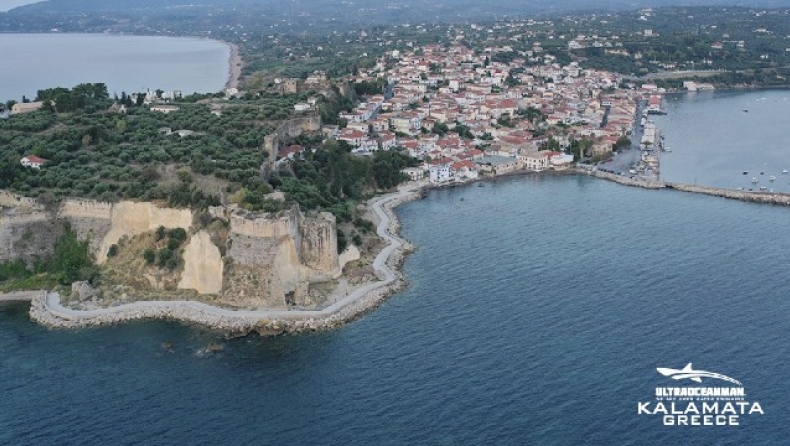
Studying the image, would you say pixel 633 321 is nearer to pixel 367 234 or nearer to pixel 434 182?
pixel 367 234

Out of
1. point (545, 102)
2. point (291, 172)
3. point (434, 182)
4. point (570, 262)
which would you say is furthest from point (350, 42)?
point (570, 262)

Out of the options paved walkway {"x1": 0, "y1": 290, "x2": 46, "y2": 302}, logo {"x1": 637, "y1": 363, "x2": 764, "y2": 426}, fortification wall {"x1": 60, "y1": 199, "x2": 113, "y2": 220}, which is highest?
fortification wall {"x1": 60, "y1": 199, "x2": 113, "y2": 220}

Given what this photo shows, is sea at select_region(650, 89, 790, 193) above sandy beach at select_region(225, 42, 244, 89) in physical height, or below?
below

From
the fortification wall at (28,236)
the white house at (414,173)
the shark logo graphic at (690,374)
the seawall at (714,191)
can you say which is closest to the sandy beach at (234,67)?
the white house at (414,173)

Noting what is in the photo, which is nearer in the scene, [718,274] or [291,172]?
[718,274]

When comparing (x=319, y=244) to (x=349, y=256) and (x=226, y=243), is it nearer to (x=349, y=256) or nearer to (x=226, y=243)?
(x=349, y=256)

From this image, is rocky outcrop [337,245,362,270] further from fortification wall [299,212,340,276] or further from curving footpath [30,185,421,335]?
curving footpath [30,185,421,335]

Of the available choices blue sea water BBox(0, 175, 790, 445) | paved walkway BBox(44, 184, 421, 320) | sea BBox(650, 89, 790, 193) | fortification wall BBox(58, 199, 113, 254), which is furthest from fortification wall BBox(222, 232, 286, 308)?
sea BBox(650, 89, 790, 193)

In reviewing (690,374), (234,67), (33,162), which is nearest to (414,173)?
(33,162)
